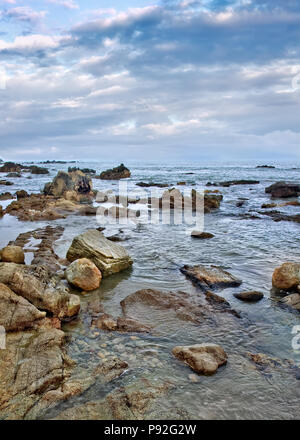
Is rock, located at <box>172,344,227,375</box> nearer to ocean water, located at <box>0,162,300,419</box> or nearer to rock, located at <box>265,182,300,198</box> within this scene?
ocean water, located at <box>0,162,300,419</box>

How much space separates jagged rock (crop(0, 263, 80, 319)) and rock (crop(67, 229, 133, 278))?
2.13m

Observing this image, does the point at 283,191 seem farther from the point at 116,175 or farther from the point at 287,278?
the point at 116,175

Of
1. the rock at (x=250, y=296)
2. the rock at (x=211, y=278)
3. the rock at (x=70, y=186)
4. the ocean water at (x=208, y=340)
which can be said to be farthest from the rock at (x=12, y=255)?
the rock at (x=70, y=186)

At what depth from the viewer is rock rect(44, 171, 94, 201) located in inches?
952

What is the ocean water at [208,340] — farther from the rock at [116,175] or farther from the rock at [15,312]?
the rock at [116,175]

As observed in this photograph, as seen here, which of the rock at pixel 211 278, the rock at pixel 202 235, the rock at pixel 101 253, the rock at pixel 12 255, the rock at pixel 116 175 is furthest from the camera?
the rock at pixel 116 175

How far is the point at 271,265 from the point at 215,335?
13.4ft

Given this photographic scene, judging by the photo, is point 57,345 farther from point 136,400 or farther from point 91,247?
point 91,247

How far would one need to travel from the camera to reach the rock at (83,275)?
21.6ft

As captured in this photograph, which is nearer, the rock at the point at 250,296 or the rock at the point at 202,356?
the rock at the point at 202,356

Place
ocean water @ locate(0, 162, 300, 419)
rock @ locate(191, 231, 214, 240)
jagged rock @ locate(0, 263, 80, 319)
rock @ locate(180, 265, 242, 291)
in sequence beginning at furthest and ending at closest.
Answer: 1. rock @ locate(191, 231, 214, 240)
2. rock @ locate(180, 265, 242, 291)
3. jagged rock @ locate(0, 263, 80, 319)
4. ocean water @ locate(0, 162, 300, 419)

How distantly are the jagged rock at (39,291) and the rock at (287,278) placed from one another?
4243mm

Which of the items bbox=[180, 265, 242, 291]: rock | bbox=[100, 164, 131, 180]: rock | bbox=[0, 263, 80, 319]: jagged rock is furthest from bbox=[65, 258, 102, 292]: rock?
bbox=[100, 164, 131, 180]: rock

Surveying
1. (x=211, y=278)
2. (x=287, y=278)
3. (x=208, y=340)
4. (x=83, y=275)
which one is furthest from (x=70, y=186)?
(x=208, y=340)
